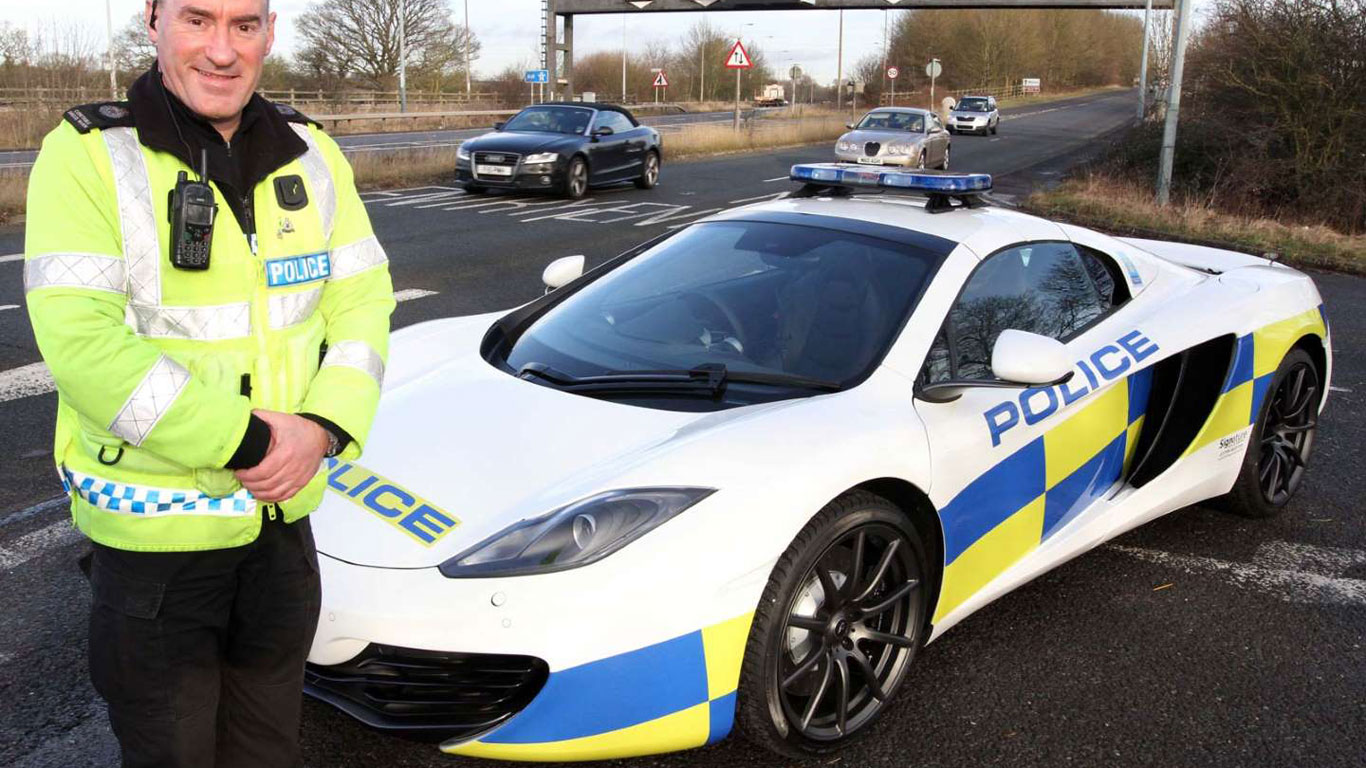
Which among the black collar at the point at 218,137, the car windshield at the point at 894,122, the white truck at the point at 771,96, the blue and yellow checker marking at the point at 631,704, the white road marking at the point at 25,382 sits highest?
the white truck at the point at 771,96

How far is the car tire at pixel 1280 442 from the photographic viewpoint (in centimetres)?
426

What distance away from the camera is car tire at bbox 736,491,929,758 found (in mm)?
2570

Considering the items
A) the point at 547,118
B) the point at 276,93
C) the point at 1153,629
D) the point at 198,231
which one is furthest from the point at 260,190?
the point at 276,93

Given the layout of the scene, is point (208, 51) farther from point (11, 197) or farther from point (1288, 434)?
point (11, 197)

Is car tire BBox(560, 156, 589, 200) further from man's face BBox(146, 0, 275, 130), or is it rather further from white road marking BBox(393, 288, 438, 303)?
man's face BBox(146, 0, 275, 130)

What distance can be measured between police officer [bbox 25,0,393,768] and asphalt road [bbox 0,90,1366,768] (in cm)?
92

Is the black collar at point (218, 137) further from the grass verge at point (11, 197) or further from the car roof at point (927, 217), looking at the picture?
the grass verge at point (11, 197)

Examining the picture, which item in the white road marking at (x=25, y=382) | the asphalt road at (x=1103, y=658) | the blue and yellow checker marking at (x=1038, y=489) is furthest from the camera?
the white road marking at (x=25, y=382)

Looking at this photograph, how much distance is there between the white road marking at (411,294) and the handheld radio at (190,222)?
724 cm

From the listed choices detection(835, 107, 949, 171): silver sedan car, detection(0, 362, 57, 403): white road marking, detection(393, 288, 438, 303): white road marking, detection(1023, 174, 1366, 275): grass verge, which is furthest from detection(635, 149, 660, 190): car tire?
detection(0, 362, 57, 403): white road marking

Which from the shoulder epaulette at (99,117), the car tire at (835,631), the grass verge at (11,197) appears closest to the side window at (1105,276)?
the car tire at (835,631)

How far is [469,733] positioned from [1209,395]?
2797 millimetres

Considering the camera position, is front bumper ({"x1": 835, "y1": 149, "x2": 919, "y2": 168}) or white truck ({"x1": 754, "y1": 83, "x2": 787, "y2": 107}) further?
white truck ({"x1": 754, "y1": 83, "x2": 787, "y2": 107})

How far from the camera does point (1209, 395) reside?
3.97 metres
